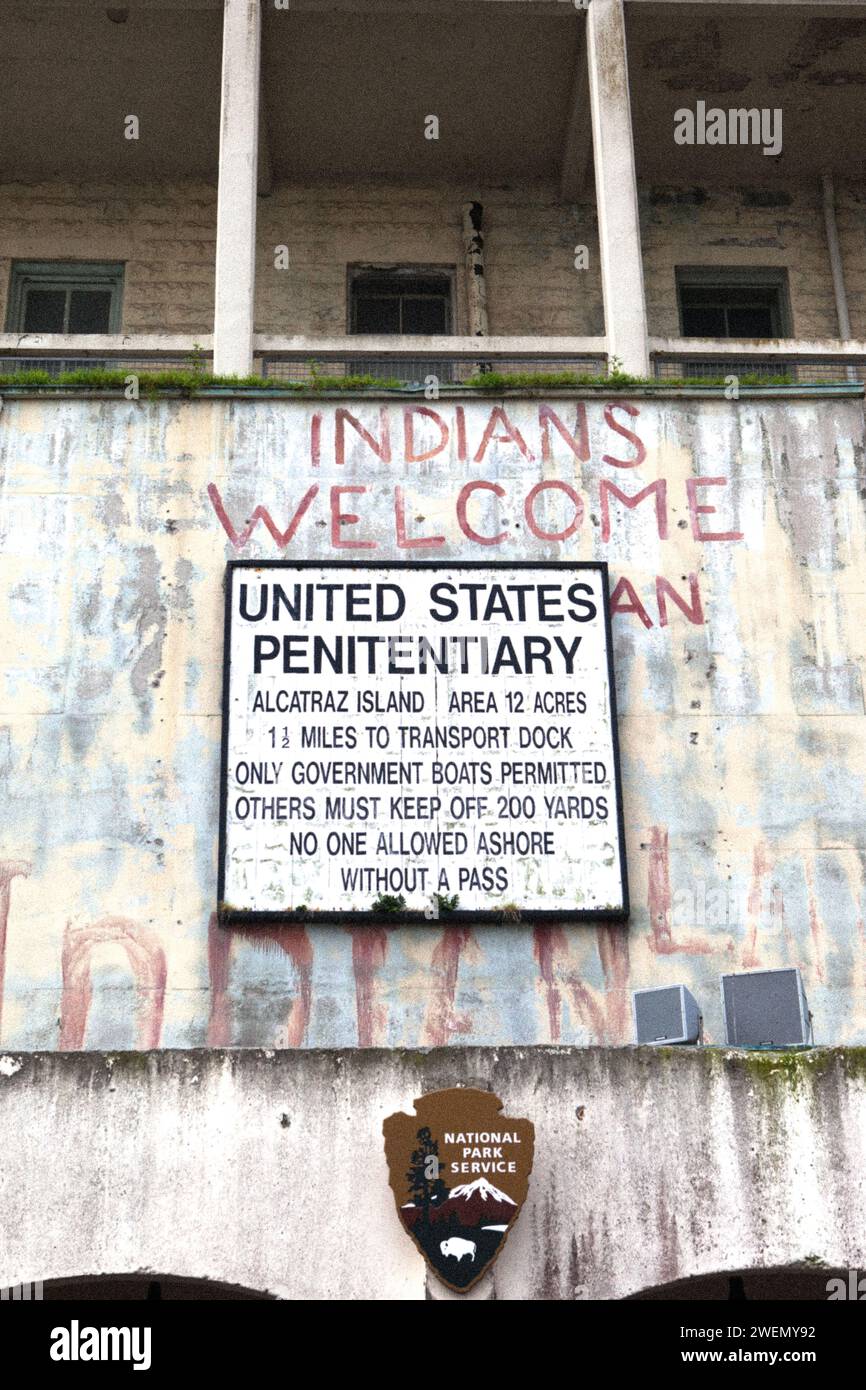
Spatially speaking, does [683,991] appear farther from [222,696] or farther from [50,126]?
[50,126]

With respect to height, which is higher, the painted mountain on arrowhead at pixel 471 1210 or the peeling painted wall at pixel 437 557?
the peeling painted wall at pixel 437 557

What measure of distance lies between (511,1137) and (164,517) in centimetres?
589

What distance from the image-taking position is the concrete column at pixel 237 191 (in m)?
13.7

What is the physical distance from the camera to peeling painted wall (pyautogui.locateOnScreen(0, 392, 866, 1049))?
11602mm

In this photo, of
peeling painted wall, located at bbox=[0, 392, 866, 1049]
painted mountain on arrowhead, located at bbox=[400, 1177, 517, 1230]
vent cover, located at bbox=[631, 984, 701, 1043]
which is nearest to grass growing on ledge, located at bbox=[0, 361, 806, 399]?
peeling painted wall, located at bbox=[0, 392, 866, 1049]

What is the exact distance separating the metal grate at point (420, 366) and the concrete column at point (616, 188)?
0.32 meters

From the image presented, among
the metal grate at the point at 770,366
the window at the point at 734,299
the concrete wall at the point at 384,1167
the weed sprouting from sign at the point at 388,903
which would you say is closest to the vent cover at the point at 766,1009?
the concrete wall at the point at 384,1167

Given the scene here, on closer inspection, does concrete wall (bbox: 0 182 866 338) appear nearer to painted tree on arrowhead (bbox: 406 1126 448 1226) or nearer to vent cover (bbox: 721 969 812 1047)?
vent cover (bbox: 721 969 812 1047)

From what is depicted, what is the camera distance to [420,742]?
12.1 m

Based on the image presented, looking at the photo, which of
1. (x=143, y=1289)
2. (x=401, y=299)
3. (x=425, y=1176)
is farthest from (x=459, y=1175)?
(x=401, y=299)

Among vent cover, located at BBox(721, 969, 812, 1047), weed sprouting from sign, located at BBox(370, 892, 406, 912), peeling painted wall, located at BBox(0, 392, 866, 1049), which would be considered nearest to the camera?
vent cover, located at BBox(721, 969, 812, 1047)

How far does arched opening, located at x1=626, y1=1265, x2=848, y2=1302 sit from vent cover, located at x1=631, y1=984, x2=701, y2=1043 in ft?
4.03
